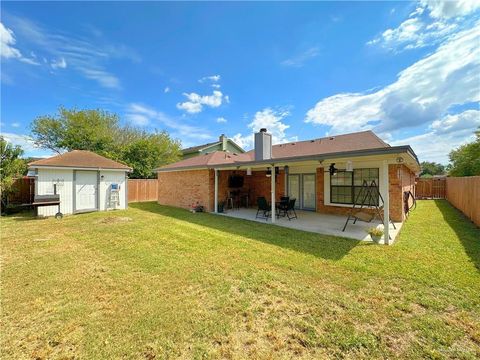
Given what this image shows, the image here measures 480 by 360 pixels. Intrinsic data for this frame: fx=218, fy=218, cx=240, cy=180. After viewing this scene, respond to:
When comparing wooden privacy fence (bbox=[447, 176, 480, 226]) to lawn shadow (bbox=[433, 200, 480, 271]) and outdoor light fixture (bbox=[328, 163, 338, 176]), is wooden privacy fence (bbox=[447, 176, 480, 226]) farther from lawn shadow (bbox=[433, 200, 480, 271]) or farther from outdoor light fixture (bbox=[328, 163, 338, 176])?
outdoor light fixture (bbox=[328, 163, 338, 176])

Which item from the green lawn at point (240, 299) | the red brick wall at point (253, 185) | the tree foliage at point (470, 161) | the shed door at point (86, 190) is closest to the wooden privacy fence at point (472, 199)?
the green lawn at point (240, 299)

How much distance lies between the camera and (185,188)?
13.5 metres

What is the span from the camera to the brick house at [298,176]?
29.2ft

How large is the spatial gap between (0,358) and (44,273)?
2360 millimetres

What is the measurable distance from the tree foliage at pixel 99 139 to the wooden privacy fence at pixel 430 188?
84.1 ft

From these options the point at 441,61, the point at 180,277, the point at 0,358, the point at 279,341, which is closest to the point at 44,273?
the point at 0,358

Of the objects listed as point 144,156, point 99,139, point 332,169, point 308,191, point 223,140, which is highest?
point 223,140

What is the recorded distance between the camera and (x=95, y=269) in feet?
14.2

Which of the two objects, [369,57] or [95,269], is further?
[369,57]

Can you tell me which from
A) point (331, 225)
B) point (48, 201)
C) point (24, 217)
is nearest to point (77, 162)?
point (48, 201)

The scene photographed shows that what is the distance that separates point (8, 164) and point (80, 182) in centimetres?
326

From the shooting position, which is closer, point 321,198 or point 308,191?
point 321,198

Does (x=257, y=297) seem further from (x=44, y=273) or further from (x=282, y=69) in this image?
(x=282, y=69)

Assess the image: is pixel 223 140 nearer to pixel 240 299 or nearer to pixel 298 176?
pixel 298 176
